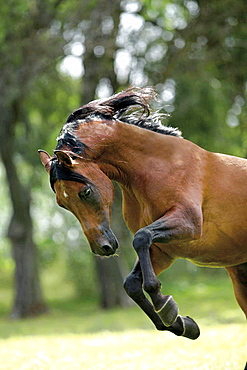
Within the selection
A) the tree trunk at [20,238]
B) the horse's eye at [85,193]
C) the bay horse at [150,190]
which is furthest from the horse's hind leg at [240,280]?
the tree trunk at [20,238]

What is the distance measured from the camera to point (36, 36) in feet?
51.2

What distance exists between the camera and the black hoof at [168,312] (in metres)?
4.34

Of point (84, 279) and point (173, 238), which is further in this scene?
point (84, 279)

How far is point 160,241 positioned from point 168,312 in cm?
54

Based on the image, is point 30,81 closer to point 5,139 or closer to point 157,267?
point 5,139

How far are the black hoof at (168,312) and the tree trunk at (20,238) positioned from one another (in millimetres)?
14720

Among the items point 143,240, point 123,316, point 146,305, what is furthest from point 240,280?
point 123,316

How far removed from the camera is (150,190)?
466cm

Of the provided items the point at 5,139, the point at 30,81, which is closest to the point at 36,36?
the point at 30,81

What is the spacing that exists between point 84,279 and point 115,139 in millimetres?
21433

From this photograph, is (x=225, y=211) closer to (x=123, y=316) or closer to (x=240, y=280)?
(x=240, y=280)

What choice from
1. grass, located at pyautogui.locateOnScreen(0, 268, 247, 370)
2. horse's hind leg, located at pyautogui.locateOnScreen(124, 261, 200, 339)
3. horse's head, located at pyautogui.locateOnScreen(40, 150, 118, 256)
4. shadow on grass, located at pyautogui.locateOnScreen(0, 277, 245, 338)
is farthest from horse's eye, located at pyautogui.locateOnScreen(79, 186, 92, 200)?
shadow on grass, located at pyautogui.locateOnScreen(0, 277, 245, 338)

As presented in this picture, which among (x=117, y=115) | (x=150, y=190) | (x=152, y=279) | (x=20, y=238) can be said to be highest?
(x=117, y=115)

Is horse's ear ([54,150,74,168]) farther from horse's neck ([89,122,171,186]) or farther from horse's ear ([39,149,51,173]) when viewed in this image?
horse's neck ([89,122,171,186])
